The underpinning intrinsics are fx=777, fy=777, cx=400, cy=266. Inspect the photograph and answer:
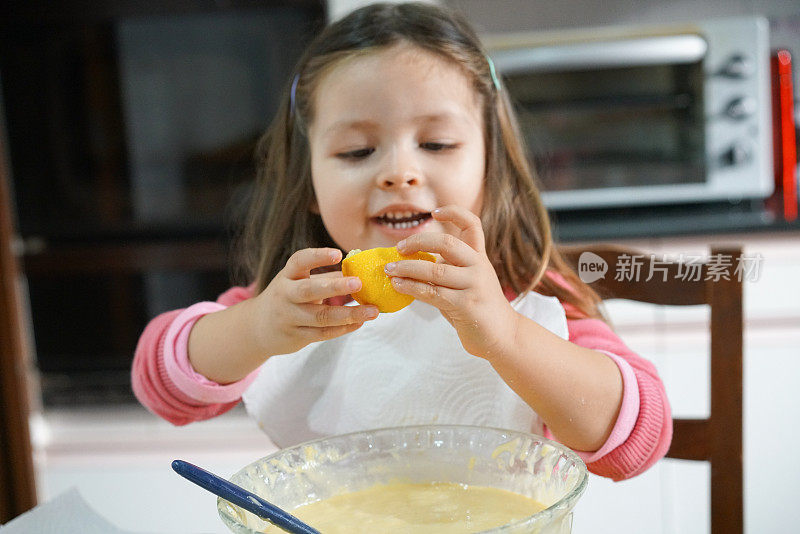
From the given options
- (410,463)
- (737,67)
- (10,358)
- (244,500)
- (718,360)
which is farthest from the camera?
(10,358)

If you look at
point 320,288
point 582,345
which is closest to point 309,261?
point 320,288

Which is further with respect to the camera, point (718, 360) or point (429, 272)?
point (718, 360)

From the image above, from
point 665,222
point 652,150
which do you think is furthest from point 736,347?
point 652,150

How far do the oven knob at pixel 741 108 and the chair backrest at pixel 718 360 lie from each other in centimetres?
76

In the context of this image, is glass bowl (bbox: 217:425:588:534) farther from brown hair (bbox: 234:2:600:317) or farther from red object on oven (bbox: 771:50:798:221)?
red object on oven (bbox: 771:50:798:221)

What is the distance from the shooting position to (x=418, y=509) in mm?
414

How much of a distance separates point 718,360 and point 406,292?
0.33 meters

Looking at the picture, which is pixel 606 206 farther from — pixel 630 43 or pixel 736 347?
pixel 736 347

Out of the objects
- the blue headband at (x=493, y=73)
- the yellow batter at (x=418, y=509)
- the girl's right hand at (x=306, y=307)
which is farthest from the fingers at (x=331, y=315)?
the blue headband at (x=493, y=73)

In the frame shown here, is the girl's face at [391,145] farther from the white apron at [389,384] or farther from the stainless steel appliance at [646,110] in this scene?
the stainless steel appliance at [646,110]

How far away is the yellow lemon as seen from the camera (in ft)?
1.23

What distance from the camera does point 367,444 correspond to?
459 millimetres

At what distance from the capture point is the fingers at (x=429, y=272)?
36cm

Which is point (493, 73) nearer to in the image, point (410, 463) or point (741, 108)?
point (410, 463)
